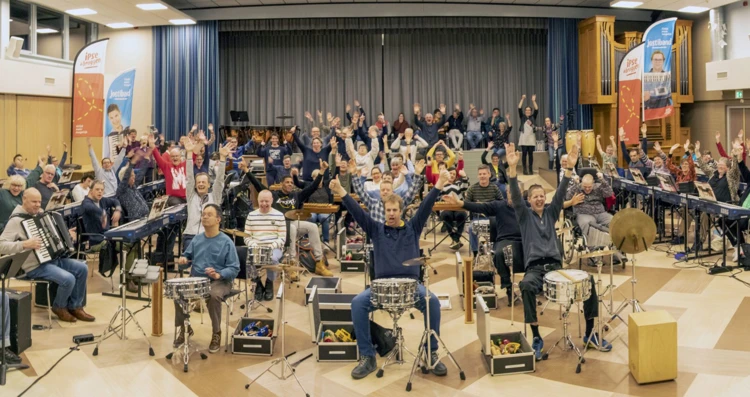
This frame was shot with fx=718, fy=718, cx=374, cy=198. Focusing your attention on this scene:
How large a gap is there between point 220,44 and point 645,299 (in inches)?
606

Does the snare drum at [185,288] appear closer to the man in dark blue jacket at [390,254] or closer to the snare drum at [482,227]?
the man in dark blue jacket at [390,254]

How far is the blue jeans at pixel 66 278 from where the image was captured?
712 cm

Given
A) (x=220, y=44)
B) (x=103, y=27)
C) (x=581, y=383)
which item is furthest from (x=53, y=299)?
(x=220, y=44)

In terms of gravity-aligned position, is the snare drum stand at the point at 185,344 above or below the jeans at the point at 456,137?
below

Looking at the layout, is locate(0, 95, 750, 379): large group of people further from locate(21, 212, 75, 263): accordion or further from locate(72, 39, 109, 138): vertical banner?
locate(72, 39, 109, 138): vertical banner

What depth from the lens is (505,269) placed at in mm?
7789

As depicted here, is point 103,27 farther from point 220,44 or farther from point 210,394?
point 210,394

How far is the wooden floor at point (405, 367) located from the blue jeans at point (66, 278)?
0.87 ft

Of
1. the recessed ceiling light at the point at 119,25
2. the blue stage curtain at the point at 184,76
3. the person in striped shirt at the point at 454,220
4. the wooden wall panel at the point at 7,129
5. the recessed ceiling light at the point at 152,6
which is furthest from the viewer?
the blue stage curtain at the point at 184,76

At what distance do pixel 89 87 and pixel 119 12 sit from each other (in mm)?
2471

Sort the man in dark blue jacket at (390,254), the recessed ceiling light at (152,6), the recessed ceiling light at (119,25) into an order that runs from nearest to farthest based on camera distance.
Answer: the man in dark blue jacket at (390,254) → the recessed ceiling light at (152,6) → the recessed ceiling light at (119,25)

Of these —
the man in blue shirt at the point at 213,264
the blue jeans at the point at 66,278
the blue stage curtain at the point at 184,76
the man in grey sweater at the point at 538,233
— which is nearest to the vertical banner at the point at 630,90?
the man in grey sweater at the point at 538,233

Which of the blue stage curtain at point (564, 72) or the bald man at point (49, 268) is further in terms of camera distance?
the blue stage curtain at point (564, 72)

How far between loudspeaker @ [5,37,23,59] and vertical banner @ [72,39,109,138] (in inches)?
46.2
